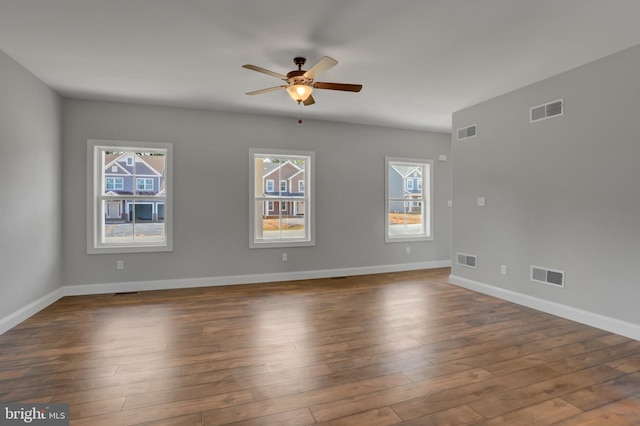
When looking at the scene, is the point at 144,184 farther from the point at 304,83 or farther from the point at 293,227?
the point at 304,83

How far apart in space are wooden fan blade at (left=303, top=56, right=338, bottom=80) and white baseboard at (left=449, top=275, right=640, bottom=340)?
3.53 m

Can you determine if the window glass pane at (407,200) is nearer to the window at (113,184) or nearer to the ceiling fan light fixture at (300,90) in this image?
the ceiling fan light fixture at (300,90)

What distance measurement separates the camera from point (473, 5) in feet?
7.68

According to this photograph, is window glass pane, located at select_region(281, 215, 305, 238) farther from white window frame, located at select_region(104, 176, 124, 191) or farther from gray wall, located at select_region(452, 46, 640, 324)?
gray wall, located at select_region(452, 46, 640, 324)

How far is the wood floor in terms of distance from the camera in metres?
1.92

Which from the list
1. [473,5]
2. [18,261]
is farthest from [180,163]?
[473,5]

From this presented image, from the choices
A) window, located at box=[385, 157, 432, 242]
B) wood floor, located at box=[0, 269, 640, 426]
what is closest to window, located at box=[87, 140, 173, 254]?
wood floor, located at box=[0, 269, 640, 426]

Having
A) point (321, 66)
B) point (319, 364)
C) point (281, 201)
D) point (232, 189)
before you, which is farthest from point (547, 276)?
point (232, 189)

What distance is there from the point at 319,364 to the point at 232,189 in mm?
3291

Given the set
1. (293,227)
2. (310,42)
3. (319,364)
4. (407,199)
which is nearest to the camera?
(319,364)

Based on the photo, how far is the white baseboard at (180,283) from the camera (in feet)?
11.7

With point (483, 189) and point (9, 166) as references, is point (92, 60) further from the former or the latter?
point (483, 189)

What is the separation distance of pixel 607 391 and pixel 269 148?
185 inches

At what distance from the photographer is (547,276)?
12.2ft
